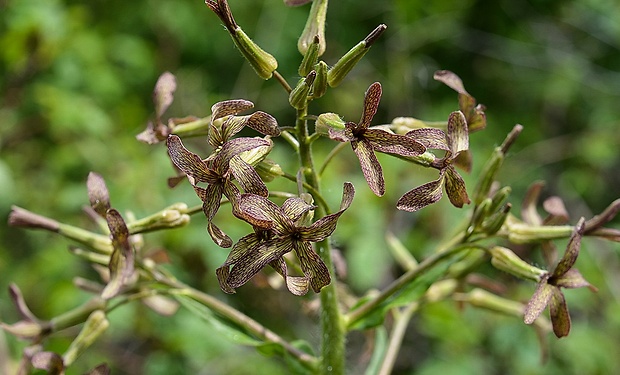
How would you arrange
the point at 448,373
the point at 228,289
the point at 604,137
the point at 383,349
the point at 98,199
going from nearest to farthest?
1. the point at 228,289
2. the point at 98,199
3. the point at 383,349
4. the point at 448,373
5. the point at 604,137

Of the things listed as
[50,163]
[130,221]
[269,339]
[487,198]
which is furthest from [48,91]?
[487,198]

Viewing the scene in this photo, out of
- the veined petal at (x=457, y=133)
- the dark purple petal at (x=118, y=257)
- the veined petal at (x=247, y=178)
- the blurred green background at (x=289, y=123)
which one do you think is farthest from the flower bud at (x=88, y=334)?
the veined petal at (x=457, y=133)

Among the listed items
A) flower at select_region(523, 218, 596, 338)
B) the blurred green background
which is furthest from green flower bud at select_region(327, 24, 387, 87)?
the blurred green background

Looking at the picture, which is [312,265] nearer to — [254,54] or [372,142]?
[372,142]

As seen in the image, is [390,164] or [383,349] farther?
[390,164]

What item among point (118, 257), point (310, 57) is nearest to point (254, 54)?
point (310, 57)

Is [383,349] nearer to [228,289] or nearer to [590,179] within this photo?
[228,289]

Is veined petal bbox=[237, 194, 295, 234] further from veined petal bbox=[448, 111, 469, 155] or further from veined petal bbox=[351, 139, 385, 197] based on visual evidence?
veined petal bbox=[448, 111, 469, 155]
